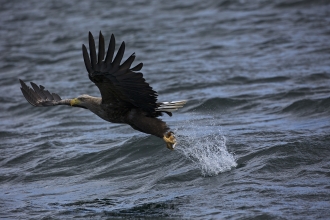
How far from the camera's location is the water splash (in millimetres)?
6930

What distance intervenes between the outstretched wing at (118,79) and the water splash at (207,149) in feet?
3.24

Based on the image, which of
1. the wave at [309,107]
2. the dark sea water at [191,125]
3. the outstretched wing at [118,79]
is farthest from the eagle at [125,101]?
the wave at [309,107]

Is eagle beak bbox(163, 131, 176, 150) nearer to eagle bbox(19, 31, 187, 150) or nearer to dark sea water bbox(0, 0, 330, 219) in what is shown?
eagle bbox(19, 31, 187, 150)

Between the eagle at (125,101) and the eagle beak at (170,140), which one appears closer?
the eagle at (125,101)

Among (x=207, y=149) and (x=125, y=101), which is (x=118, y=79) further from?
(x=207, y=149)

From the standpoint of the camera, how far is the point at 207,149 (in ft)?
24.1

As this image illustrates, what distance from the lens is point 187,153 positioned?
757cm

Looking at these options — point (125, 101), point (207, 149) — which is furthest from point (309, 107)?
point (125, 101)

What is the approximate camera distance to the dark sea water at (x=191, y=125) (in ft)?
20.4

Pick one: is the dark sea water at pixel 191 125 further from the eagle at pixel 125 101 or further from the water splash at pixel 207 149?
the eagle at pixel 125 101

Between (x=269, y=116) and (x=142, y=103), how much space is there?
322 cm

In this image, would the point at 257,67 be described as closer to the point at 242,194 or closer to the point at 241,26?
the point at 241,26

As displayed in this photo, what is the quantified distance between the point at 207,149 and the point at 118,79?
1.83 metres

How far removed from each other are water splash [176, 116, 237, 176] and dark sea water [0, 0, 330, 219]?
0.7 inches
